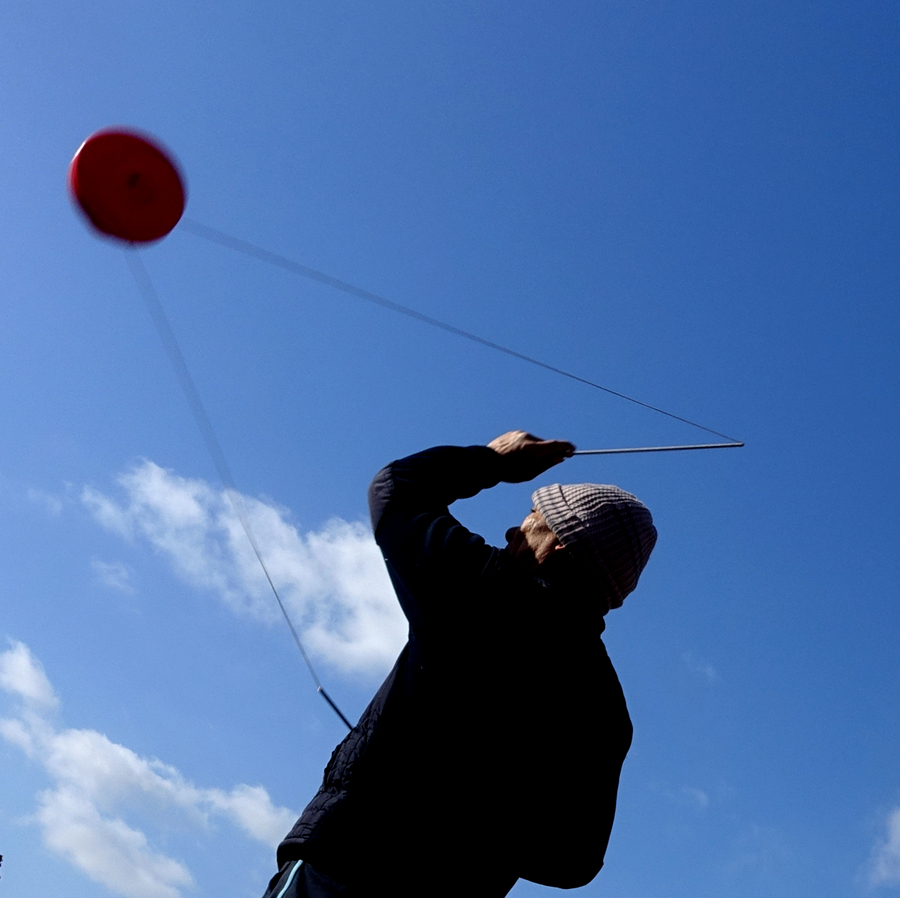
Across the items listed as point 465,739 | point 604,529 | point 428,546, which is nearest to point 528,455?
point 604,529

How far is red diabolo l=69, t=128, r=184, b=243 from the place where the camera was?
3479 millimetres

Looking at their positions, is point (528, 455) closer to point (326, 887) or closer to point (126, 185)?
point (326, 887)

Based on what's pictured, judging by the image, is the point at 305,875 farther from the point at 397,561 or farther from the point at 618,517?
the point at 618,517

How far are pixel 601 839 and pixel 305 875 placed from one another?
2.22 feet

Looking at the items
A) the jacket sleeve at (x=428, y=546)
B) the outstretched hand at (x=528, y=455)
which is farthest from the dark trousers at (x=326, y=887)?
the outstretched hand at (x=528, y=455)

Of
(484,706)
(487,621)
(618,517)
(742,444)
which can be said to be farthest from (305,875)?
(742,444)

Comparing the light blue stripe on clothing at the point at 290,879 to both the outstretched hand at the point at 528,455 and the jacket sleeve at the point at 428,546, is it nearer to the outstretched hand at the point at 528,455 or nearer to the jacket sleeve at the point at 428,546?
the jacket sleeve at the point at 428,546

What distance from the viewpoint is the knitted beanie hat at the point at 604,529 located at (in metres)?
2.18

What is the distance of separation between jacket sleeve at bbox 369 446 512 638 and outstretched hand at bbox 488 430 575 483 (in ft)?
0.69

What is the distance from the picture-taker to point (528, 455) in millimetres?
2355

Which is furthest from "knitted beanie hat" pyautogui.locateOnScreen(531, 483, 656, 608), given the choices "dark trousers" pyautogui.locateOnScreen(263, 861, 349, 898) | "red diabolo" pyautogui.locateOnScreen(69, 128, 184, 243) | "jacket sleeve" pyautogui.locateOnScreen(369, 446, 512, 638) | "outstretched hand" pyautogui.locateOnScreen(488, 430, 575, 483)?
"red diabolo" pyautogui.locateOnScreen(69, 128, 184, 243)

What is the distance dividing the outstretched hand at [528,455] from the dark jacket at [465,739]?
0.31 meters

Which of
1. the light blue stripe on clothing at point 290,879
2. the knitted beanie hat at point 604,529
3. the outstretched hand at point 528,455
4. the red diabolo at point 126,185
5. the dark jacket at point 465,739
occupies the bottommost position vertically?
the light blue stripe on clothing at point 290,879

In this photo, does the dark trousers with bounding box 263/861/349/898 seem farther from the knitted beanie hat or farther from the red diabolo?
the red diabolo
